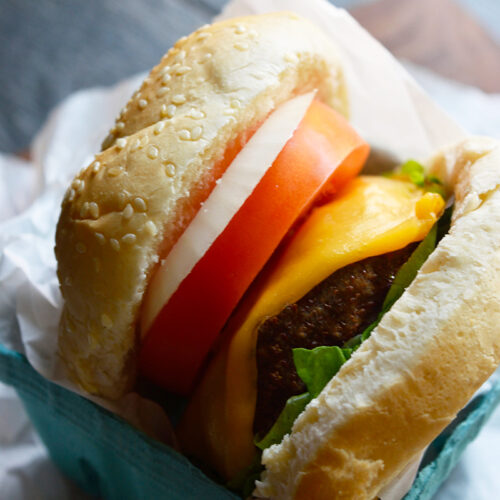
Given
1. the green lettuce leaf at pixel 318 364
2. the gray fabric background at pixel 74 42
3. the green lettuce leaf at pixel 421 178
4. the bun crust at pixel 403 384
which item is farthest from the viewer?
the gray fabric background at pixel 74 42

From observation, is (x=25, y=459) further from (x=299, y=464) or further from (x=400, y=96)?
(x=400, y=96)

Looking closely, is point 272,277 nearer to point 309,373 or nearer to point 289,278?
point 289,278

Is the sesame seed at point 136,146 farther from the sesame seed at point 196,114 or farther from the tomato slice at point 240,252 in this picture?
the tomato slice at point 240,252

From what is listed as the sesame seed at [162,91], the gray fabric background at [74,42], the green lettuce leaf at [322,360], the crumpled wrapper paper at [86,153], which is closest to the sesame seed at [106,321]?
the crumpled wrapper paper at [86,153]

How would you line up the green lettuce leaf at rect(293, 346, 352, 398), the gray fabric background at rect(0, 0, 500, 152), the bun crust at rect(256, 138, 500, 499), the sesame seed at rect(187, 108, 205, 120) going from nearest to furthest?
1. the bun crust at rect(256, 138, 500, 499)
2. the green lettuce leaf at rect(293, 346, 352, 398)
3. the sesame seed at rect(187, 108, 205, 120)
4. the gray fabric background at rect(0, 0, 500, 152)

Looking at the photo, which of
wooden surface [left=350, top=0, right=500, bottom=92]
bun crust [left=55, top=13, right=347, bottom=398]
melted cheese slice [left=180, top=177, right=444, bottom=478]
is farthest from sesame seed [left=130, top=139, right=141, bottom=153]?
wooden surface [left=350, top=0, right=500, bottom=92]

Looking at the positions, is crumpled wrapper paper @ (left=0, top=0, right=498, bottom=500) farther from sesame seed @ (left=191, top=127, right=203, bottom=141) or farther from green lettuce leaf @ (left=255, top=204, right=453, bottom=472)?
sesame seed @ (left=191, top=127, right=203, bottom=141)

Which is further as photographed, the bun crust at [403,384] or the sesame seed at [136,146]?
the sesame seed at [136,146]
